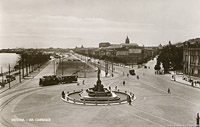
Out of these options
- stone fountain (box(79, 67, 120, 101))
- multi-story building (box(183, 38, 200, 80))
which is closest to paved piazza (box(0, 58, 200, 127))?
stone fountain (box(79, 67, 120, 101))

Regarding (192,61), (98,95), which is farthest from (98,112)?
(192,61)

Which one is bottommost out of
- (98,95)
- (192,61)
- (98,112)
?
(98,112)

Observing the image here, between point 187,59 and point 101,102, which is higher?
point 187,59

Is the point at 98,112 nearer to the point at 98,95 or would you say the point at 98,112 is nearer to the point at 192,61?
the point at 98,95

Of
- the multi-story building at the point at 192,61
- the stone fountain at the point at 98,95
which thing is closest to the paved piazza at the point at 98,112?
the stone fountain at the point at 98,95

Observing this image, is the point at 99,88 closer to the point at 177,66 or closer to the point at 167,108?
Result: the point at 167,108

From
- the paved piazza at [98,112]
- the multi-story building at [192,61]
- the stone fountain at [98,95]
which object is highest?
the multi-story building at [192,61]

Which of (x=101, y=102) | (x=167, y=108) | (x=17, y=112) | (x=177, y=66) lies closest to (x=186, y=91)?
(x=167, y=108)

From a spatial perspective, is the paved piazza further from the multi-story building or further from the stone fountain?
the multi-story building

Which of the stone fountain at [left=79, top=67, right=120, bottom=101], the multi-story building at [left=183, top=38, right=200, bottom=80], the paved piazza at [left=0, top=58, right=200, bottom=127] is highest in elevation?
the multi-story building at [left=183, top=38, right=200, bottom=80]

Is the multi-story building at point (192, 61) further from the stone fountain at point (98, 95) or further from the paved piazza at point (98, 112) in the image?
the stone fountain at point (98, 95)

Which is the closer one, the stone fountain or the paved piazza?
the paved piazza
